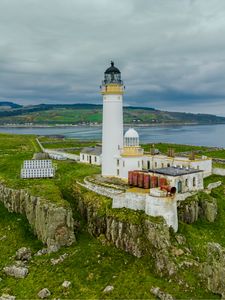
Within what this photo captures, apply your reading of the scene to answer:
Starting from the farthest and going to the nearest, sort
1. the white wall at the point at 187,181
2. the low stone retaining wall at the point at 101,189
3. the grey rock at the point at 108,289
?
the white wall at the point at 187,181 → the low stone retaining wall at the point at 101,189 → the grey rock at the point at 108,289

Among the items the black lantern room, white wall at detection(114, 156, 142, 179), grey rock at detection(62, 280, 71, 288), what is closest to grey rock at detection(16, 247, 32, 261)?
grey rock at detection(62, 280, 71, 288)

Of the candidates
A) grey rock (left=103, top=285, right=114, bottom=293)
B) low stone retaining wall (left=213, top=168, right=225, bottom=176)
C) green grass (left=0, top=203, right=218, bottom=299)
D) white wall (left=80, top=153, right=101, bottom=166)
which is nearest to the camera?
green grass (left=0, top=203, right=218, bottom=299)

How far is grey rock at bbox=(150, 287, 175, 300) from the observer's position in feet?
95.1

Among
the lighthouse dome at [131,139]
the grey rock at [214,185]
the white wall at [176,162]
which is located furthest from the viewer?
the white wall at [176,162]

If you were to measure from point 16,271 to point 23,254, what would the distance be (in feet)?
10.3

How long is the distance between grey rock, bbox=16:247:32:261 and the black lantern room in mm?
22978

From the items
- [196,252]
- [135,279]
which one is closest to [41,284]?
[135,279]

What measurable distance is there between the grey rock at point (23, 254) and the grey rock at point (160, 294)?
43.2 ft

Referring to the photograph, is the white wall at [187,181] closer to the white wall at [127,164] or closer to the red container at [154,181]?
the red container at [154,181]

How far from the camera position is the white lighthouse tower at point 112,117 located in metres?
48.5

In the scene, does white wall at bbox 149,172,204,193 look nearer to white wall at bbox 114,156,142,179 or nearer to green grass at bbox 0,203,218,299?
white wall at bbox 114,156,142,179

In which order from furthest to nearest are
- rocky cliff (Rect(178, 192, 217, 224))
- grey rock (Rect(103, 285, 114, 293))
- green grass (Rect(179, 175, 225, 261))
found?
rocky cliff (Rect(178, 192, 217, 224))
green grass (Rect(179, 175, 225, 261))
grey rock (Rect(103, 285, 114, 293))

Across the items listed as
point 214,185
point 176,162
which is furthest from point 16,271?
point 214,185

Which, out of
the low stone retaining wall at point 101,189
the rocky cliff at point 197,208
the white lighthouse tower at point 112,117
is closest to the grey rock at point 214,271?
the rocky cliff at point 197,208
